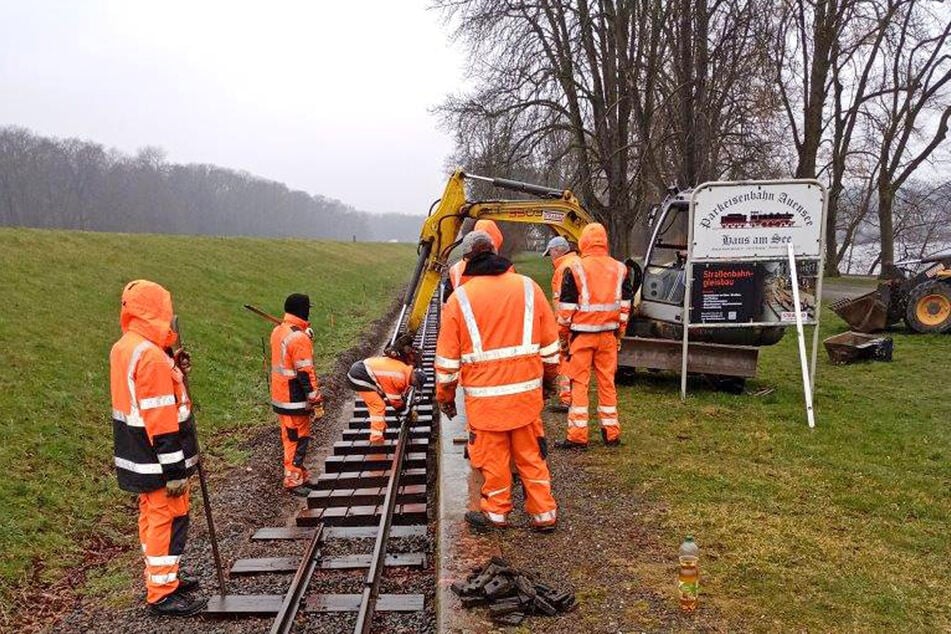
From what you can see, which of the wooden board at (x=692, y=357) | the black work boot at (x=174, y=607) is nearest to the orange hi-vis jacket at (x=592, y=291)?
the wooden board at (x=692, y=357)

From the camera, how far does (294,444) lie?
286 inches

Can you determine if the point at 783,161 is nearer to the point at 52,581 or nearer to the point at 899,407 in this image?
the point at 899,407

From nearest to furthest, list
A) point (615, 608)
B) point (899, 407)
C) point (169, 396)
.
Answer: point (615, 608)
point (169, 396)
point (899, 407)

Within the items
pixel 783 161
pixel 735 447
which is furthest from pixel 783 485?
pixel 783 161

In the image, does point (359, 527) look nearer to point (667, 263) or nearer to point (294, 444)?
point (294, 444)

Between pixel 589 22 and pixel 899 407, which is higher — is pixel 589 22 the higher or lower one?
the higher one

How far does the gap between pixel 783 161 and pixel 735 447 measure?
24960 millimetres

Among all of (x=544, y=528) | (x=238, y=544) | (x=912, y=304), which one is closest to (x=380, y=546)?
(x=544, y=528)

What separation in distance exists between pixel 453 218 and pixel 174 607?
555 centimetres

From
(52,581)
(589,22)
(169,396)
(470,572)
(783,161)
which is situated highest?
(589,22)

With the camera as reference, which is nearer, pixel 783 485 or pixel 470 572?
pixel 470 572

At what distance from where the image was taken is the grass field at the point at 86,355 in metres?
6.36

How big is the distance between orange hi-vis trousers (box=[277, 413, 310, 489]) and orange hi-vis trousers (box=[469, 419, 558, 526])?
109 inches

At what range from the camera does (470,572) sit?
461 cm
